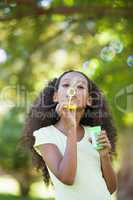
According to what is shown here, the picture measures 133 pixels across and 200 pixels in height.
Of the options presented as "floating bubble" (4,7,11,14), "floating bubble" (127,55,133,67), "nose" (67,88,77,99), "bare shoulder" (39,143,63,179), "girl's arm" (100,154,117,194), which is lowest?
"girl's arm" (100,154,117,194)

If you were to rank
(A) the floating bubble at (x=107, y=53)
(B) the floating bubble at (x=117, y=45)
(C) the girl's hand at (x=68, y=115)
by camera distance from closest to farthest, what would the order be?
(C) the girl's hand at (x=68, y=115)
(B) the floating bubble at (x=117, y=45)
(A) the floating bubble at (x=107, y=53)

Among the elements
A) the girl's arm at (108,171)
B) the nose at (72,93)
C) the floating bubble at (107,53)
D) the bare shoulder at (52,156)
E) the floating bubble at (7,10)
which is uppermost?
the floating bubble at (7,10)

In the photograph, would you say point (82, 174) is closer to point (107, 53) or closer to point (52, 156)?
point (52, 156)

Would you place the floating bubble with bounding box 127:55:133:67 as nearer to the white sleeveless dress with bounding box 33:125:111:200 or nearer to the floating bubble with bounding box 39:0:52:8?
the floating bubble with bounding box 39:0:52:8

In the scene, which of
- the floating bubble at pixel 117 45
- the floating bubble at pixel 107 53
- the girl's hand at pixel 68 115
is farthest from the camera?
the floating bubble at pixel 107 53

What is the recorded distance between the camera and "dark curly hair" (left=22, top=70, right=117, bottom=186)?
388cm

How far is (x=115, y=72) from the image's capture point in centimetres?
732

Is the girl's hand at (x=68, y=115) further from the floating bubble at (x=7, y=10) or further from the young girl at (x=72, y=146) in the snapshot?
the floating bubble at (x=7, y=10)

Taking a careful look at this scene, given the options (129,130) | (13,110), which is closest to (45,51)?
(13,110)

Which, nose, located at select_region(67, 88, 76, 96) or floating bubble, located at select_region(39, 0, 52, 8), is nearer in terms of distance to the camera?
nose, located at select_region(67, 88, 76, 96)

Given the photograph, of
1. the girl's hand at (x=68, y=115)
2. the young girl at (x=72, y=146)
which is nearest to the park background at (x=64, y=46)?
the young girl at (x=72, y=146)

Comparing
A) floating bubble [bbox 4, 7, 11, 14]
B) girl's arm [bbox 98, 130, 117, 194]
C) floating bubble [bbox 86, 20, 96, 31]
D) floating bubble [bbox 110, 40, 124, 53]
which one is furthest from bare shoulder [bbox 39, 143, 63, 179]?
floating bubble [bbox 86, 20, 96, 31]

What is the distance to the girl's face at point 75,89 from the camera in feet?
11.6

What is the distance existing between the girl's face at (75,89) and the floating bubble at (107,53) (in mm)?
3624
